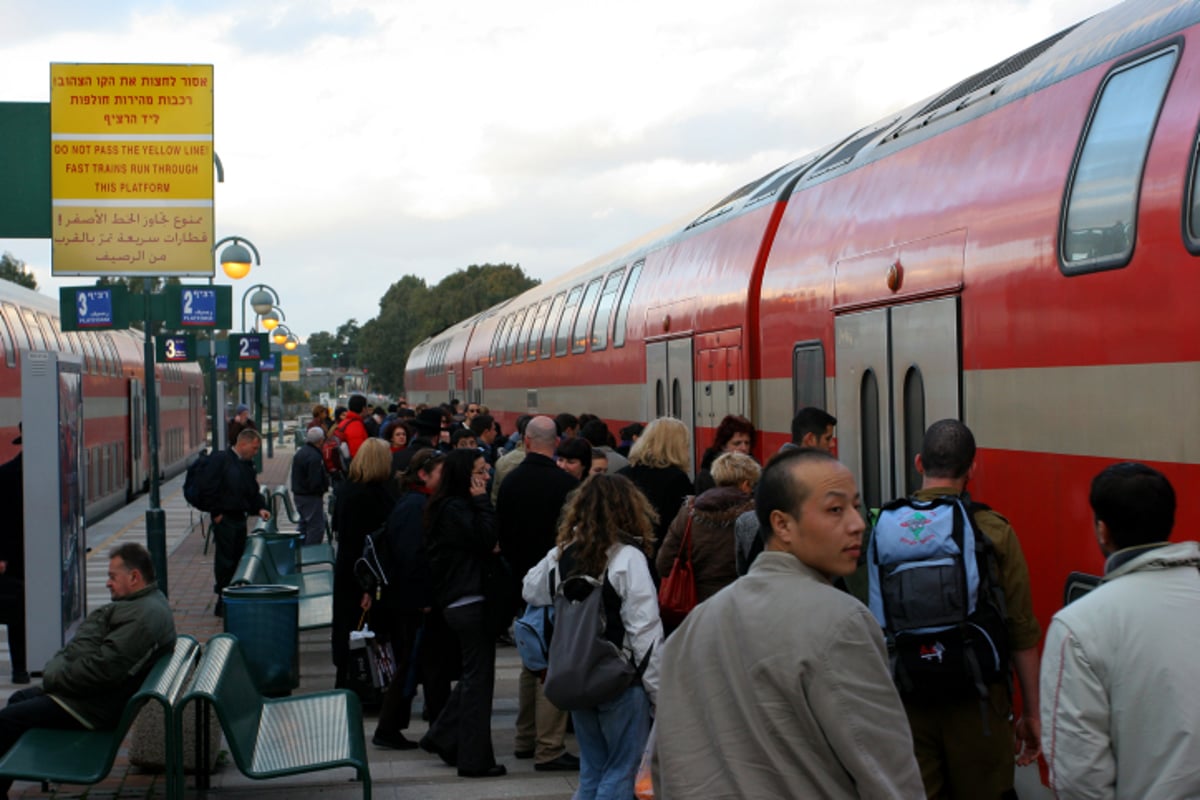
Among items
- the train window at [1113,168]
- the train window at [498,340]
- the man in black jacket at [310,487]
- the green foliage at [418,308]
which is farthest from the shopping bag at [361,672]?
the green foliage at [418,308]

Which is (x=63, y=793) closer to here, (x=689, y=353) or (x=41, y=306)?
(x=689, y=353)

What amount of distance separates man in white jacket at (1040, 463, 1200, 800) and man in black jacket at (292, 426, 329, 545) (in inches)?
521

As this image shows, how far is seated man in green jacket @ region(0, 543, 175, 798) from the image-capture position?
22.9 feet

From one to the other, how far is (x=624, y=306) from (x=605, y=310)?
1.24 meters

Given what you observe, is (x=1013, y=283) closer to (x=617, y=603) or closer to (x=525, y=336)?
(x=617, y=603)

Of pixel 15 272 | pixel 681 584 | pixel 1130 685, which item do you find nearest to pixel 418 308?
pixel 15 272

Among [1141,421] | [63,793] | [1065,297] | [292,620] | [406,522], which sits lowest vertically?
[63,793]

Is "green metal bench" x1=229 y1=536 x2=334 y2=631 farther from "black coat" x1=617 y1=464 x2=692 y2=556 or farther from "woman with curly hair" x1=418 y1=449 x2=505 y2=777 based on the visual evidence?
"black coat" x1=617 y1=464 x2=692 y2=556

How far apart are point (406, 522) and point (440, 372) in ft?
119

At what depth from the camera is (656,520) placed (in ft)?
22.8

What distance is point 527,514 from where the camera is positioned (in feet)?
27.3

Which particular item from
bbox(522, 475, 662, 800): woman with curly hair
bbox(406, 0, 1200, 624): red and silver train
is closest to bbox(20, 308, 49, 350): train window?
bbox(406, 0, 1200, 624): red and silver train

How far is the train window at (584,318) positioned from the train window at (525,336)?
5255mm

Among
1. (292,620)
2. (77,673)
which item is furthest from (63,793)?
(292,620)
